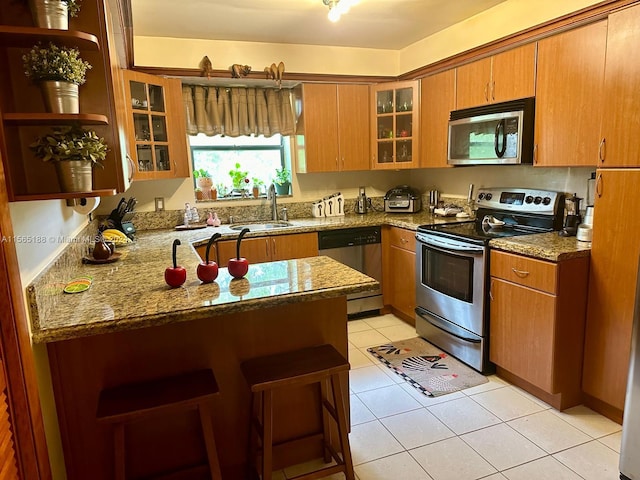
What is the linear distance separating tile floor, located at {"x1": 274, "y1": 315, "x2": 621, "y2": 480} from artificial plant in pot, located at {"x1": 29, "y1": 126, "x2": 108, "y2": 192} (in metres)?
1.54

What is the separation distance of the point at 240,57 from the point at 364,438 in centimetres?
308

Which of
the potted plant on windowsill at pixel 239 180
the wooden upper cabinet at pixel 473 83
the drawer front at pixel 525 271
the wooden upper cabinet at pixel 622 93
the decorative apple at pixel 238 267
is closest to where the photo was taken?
the decorative apple at pixel 238 267

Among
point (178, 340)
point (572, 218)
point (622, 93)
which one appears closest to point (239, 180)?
point (178, 340)

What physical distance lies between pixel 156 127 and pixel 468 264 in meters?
2.59

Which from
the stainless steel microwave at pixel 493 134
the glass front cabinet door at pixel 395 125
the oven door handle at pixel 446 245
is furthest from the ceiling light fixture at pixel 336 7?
the oven door handle at pixel 446 245

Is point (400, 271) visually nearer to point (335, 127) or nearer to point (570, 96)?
point (335, 127)

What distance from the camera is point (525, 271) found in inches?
97.3

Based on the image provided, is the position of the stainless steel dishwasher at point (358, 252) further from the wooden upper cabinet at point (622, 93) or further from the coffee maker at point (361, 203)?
the wooden upper cabinet at point (622, 93)

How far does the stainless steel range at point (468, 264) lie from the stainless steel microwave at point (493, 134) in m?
0.37

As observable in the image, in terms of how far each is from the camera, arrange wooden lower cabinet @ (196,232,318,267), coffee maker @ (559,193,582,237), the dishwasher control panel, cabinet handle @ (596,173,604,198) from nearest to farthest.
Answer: cabinet handle @ (596,173,604,198)
coffee maker @ (559,193,582,237)
wooden lower cabinet @ (196,232,318,267)
the dishwasher control panel

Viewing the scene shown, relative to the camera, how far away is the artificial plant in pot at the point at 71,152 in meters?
1.43

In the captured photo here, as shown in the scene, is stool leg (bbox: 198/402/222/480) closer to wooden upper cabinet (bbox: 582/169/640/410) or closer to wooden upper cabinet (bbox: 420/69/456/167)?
wooden upper cabinet (bbox: 582/169/640/410)

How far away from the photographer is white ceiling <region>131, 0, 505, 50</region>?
111 inches

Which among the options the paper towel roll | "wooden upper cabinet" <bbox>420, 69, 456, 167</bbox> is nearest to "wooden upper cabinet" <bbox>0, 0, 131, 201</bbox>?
the paper towel roll
